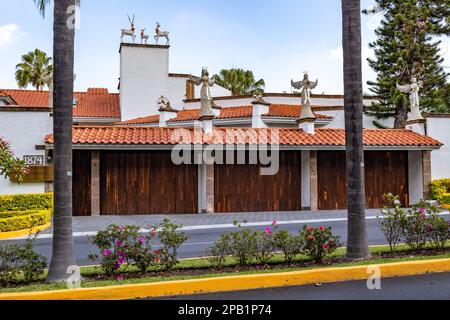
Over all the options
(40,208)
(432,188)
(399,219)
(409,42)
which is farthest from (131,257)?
(409,42)

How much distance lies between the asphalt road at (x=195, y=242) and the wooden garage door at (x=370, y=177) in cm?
562

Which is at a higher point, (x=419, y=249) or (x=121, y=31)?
(x=121, y=31)

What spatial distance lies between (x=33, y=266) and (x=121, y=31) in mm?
31620

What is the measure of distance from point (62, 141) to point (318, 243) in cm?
487

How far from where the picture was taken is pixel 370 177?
22.4m

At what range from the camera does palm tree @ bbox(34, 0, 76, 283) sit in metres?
7.36

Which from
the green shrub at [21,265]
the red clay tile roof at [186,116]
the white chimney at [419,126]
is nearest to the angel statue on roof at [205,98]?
the red clay tile roof at [186,116]

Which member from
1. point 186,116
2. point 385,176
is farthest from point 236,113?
point 385,176

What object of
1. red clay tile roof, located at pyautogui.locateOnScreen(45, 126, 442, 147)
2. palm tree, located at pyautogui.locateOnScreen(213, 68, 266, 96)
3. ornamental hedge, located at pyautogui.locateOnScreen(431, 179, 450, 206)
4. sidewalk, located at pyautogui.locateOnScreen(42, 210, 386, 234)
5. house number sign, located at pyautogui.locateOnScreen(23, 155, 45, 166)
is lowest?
sidewalk, located at pyautogui.locateOnScreen(42, 210, 386, 234)

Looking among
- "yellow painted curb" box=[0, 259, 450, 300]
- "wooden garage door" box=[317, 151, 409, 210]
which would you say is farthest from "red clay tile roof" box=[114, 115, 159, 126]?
"yellow painted curb" box=[0, 259, 450, 300]

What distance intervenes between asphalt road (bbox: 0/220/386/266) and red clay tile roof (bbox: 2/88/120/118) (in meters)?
22.3

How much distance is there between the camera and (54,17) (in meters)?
7.58

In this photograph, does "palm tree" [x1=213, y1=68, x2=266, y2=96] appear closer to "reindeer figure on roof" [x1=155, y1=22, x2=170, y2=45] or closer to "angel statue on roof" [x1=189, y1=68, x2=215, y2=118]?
"reindeer figure on roof" [x1=155, y1=22, x2=170, y2=45]

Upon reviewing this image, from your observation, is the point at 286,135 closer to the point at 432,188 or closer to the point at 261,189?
the point at 261,189
